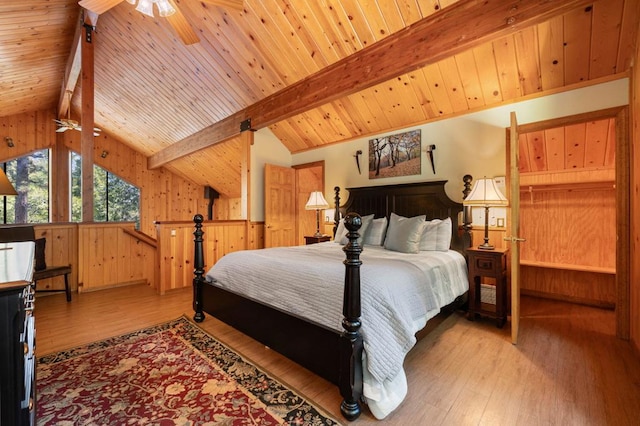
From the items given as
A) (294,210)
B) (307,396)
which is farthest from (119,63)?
(307,396)

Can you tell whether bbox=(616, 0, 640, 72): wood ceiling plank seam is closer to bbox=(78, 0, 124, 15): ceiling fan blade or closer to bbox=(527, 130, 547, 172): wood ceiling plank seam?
bbox=(527, 130, 547, 172): wood ceiling plank seam

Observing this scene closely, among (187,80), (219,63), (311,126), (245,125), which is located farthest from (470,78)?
(187,80)

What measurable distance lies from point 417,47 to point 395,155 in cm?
159

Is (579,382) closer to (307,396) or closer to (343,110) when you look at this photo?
(307,396)

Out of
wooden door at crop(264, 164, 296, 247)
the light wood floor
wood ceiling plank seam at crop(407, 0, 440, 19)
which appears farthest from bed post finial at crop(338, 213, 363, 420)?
wooden door at crop(264, 164, 296, 247)

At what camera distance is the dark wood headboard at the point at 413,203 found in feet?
11.0

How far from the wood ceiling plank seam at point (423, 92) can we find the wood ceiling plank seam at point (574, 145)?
1.44 m

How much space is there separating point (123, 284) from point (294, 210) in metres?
2.96

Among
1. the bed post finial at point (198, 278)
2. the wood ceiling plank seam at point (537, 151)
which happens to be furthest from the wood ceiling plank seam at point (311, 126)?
the wood ceiling plank seam at point (537, 151)

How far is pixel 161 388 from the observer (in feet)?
5.76

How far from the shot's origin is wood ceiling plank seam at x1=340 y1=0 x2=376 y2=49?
260 cm

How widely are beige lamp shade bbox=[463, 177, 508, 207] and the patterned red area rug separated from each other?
7.73 ft

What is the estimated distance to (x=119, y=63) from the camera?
15.0 feet

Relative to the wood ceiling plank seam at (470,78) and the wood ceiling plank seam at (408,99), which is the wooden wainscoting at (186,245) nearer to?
the wood ceiling plank seam at (408,99)
